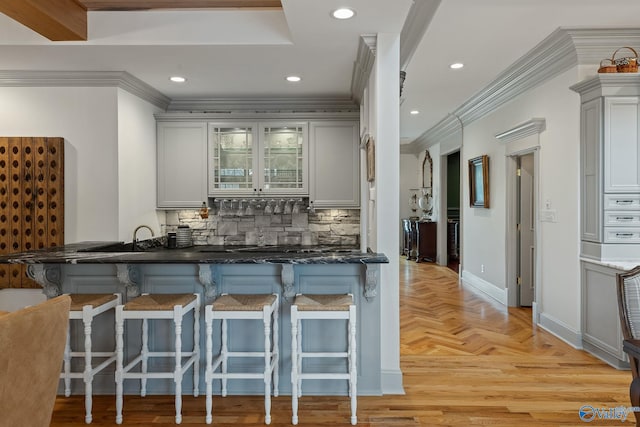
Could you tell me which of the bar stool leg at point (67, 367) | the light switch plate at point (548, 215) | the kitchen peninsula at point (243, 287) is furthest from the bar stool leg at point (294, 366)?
the light switch plate at point (548, 215)

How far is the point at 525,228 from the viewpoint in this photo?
504cm

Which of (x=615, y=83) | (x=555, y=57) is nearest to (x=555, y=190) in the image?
(x=615, y=83)

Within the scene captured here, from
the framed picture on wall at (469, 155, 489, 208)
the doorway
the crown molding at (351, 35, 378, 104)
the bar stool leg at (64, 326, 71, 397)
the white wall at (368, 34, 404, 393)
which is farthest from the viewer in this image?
the doorway

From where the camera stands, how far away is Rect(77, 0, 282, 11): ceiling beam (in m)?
2.99

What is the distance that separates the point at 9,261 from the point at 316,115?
10.5ft

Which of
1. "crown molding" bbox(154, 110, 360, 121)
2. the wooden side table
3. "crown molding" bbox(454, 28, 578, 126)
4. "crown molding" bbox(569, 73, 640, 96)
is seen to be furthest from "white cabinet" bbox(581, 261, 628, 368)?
the wooden side table

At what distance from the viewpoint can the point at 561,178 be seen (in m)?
3.92

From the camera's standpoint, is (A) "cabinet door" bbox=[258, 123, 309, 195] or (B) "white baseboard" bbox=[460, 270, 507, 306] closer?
(A) "cabinet door" bbox=[258, 123, 309, 195]

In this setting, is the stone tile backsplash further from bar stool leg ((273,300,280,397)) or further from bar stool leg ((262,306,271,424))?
bar stool leg ((262,306,271,424))

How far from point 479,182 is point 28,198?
5.47m

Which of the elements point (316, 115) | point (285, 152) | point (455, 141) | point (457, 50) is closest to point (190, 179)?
Result: point (285, 152)

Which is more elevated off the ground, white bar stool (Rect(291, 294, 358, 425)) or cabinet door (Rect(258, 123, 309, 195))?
cabinet door (Rect(258, 123, 309, 195))

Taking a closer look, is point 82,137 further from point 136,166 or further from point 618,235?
point 618,235

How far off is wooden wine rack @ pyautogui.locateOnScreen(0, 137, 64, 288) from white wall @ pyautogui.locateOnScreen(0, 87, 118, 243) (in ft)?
0.29
